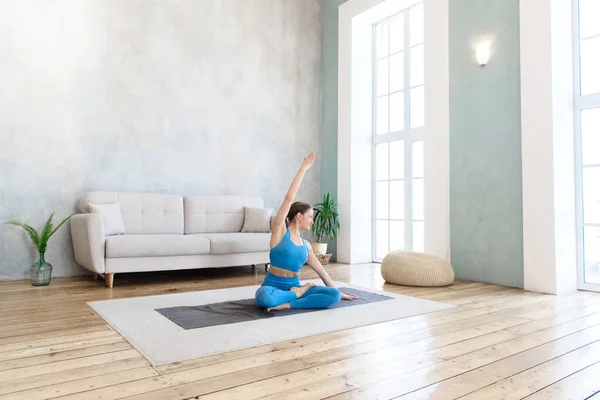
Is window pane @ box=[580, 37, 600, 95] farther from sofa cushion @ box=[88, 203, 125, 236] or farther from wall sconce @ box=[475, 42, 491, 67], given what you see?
sofa cushion @ box=[88, 203, 125, 236]

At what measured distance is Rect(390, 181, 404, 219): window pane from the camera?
18.8 ft

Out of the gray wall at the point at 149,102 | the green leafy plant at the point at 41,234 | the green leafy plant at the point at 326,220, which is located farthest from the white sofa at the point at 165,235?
the green leafy plant at the point at 326,220

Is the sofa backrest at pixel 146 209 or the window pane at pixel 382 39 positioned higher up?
the window pane at pixel 382 39

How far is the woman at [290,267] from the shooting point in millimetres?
2965

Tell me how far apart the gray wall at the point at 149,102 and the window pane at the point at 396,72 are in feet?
3.85

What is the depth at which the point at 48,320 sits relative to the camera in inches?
109

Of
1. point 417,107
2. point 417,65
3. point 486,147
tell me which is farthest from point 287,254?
point 417,65

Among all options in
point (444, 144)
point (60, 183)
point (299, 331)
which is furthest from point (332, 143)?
point (299, 331)

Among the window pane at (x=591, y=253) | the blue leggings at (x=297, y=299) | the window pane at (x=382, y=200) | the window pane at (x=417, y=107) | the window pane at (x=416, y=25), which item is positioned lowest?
the blue leggings at (x=297, y=299)

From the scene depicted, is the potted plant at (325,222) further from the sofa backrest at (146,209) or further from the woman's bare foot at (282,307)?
the woman's bare foot at (282,307)

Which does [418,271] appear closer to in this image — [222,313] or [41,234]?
[222,313]

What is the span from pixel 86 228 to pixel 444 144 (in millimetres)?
3664

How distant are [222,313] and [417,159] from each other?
11.6ft

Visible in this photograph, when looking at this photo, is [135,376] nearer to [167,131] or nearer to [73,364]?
[73,364]
